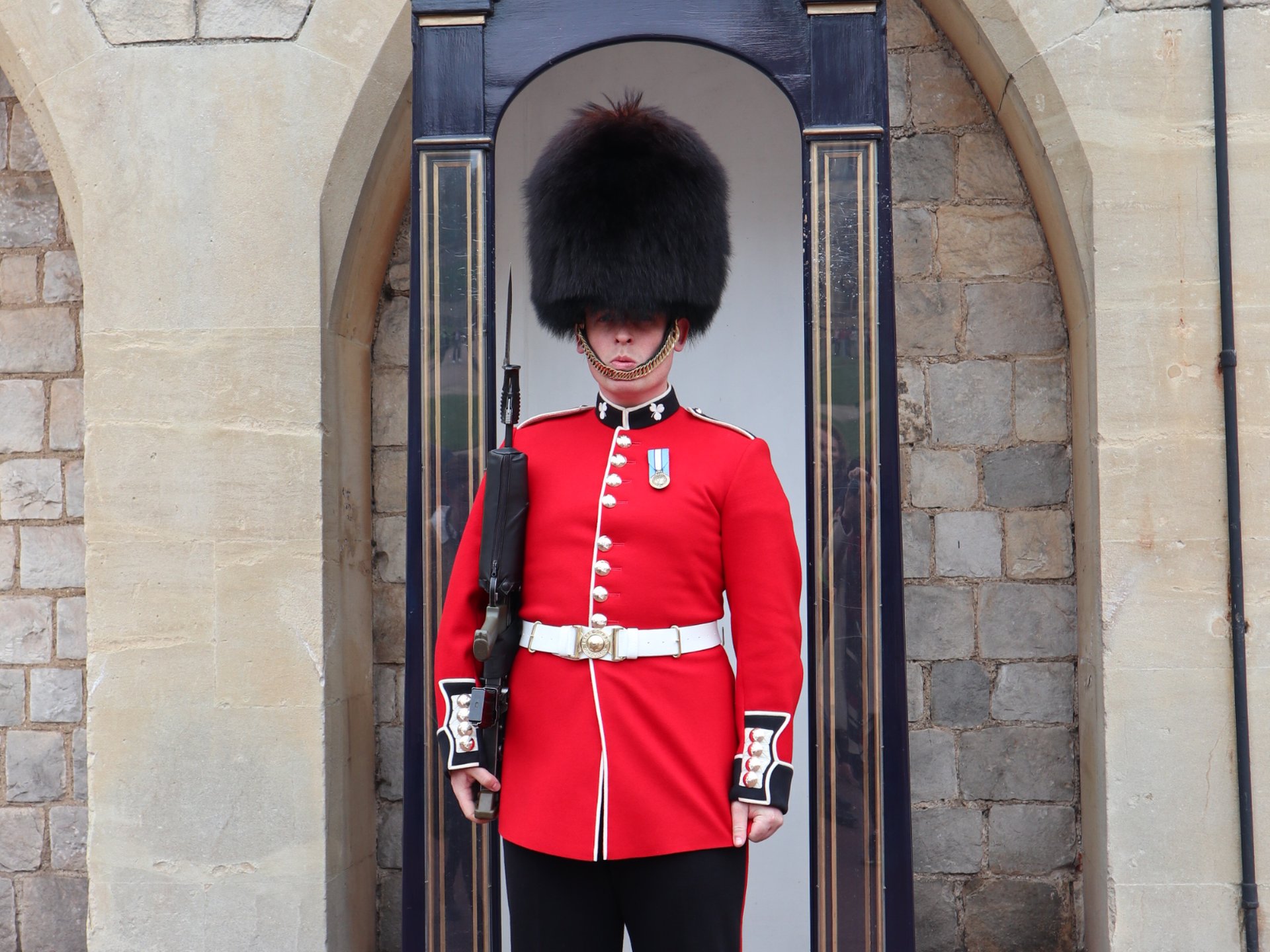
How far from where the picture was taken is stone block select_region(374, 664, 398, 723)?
300cm

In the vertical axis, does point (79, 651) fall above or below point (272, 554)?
below

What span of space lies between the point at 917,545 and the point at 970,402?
0.40m

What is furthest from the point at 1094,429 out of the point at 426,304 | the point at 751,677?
the point at 426,304

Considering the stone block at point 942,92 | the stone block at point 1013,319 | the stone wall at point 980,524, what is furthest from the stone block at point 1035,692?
the stone block at point 942,92

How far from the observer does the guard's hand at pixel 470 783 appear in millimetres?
1779

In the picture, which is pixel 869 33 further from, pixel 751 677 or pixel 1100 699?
pixel 1100 699

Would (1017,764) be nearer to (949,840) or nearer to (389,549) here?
(949,840)

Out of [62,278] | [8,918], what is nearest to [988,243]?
[62,278]

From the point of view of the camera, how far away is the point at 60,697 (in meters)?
3.17

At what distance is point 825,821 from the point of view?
6.82 feet

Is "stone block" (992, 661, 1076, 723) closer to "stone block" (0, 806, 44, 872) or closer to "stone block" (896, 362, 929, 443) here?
"stone block" (896, 362, 929, 443)

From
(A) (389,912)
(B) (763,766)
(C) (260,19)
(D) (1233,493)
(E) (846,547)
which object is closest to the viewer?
(B) (763,766)

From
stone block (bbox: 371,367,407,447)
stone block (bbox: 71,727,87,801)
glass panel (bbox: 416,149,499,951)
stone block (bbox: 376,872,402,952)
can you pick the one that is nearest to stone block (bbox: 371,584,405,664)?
stone block (bbox: 371,367,407,447)

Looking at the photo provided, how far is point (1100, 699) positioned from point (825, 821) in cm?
85
